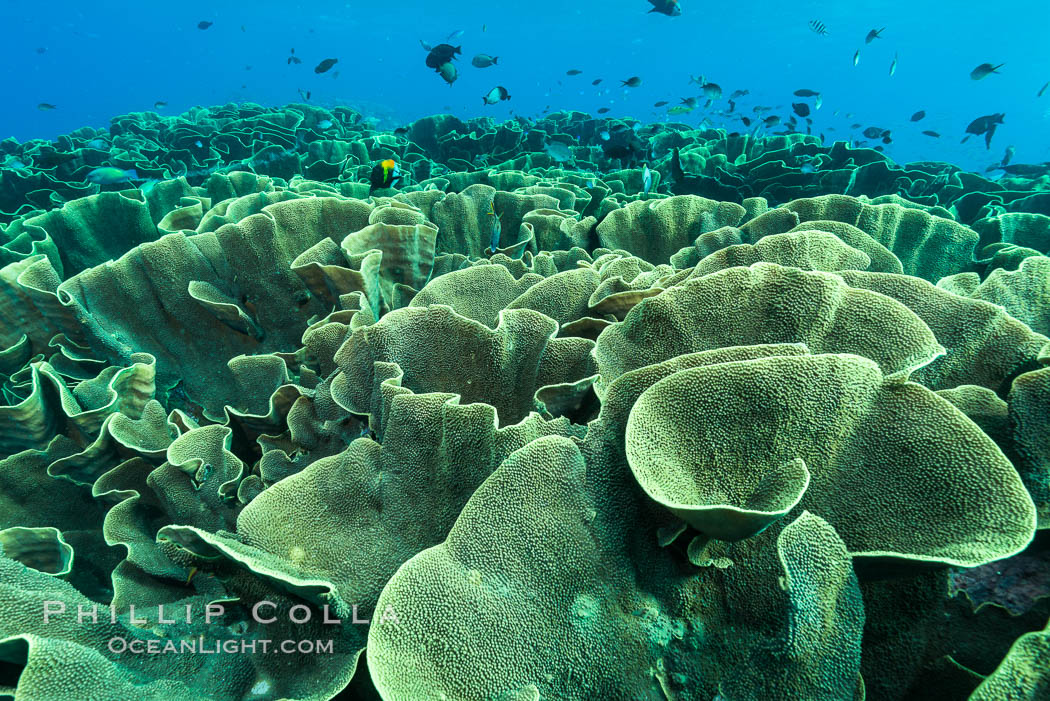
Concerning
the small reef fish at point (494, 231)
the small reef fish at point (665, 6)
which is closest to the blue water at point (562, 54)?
the small reef fish at point (665, 6)

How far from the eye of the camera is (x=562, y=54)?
11538cm

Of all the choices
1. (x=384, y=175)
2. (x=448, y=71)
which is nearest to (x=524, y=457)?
(x=384, y=175)

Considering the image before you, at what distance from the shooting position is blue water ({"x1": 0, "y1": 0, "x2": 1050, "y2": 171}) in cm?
7794

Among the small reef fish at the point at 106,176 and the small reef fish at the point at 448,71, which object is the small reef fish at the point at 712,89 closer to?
the small reef fish at the point at 448,71

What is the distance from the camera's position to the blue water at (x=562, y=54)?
77.9m

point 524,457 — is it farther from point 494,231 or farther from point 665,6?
point 665,6

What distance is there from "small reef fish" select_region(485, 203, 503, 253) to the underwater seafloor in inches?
41.7

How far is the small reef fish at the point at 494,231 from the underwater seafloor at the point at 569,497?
1059mm

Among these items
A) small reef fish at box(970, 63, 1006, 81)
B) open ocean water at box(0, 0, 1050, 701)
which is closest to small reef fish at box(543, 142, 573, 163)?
open ocean water at box(0, 0, 1050, 701)

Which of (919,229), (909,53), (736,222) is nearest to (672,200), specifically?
(736,222)

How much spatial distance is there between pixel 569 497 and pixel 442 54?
8.36 meters

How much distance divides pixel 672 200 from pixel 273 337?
264cm

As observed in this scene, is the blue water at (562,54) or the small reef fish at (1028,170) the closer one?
the small reef fish at (1028,170)

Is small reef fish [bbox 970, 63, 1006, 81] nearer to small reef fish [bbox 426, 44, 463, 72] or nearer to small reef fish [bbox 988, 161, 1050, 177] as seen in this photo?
small reef fish [bbox 988, 161, 1050, 177]
